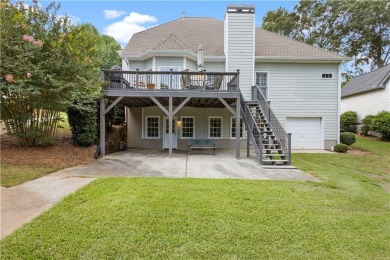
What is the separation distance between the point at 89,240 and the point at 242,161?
639cm

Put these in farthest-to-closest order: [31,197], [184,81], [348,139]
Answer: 1. [348,139]
2. [184,81]
3. [31,197]

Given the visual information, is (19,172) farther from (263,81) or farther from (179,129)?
(263,81)

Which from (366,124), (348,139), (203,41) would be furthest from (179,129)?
(366,124)

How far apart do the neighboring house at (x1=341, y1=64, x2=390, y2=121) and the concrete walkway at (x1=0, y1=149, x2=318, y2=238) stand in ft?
46.6

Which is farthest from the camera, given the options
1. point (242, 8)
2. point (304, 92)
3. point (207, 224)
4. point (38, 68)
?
point (304, 92)

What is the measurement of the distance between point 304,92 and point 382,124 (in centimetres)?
751

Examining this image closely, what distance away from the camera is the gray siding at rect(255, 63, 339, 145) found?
39.4ft

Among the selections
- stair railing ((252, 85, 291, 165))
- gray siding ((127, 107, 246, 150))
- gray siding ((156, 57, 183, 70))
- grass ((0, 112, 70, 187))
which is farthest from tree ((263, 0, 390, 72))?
grass ((0, 112, 70, 187))

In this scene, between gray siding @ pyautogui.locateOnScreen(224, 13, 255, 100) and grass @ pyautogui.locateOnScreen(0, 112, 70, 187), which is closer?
grass @ pyautogui.locateOnScreen(0, 112, 70, 187)

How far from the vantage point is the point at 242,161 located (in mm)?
8445

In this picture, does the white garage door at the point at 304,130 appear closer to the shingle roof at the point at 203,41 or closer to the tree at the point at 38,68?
the shingle roof at the point at 203,41

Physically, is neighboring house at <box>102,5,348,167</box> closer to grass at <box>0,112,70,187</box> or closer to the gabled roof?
grass at <box>0,112,70,187</box>

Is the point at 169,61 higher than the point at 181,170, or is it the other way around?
the point at 169,61

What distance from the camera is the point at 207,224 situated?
3367mm
